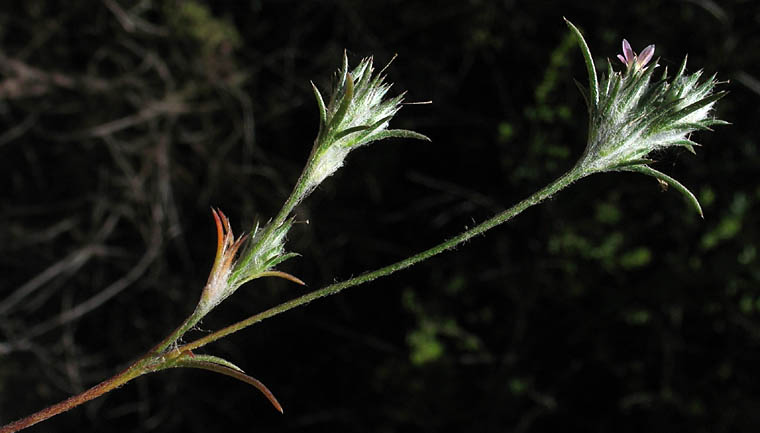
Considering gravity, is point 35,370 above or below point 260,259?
above

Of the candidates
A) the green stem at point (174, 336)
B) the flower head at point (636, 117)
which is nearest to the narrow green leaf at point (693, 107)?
the flower head at point (636, 117)

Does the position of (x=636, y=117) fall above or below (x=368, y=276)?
above

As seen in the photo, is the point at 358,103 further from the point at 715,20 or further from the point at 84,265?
the point at 84,265

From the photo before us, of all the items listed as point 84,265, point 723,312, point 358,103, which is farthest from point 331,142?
point 84,265

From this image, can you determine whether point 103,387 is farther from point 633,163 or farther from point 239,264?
point 633,163

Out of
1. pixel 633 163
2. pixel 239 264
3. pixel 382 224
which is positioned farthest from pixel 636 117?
pixel 382 224

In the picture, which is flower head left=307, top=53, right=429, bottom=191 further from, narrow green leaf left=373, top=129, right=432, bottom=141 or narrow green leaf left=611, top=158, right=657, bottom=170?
narrow green leaf left=611, top=158, right=657, bottom=170

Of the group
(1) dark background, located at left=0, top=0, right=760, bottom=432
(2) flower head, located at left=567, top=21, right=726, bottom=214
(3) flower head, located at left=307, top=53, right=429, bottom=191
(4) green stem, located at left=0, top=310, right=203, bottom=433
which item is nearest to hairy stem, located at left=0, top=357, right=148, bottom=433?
(4) green stem, located at left=0, top=310, right=203, bottom=433

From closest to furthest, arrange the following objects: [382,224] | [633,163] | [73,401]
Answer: [73,401], [633,163], [382,224]
